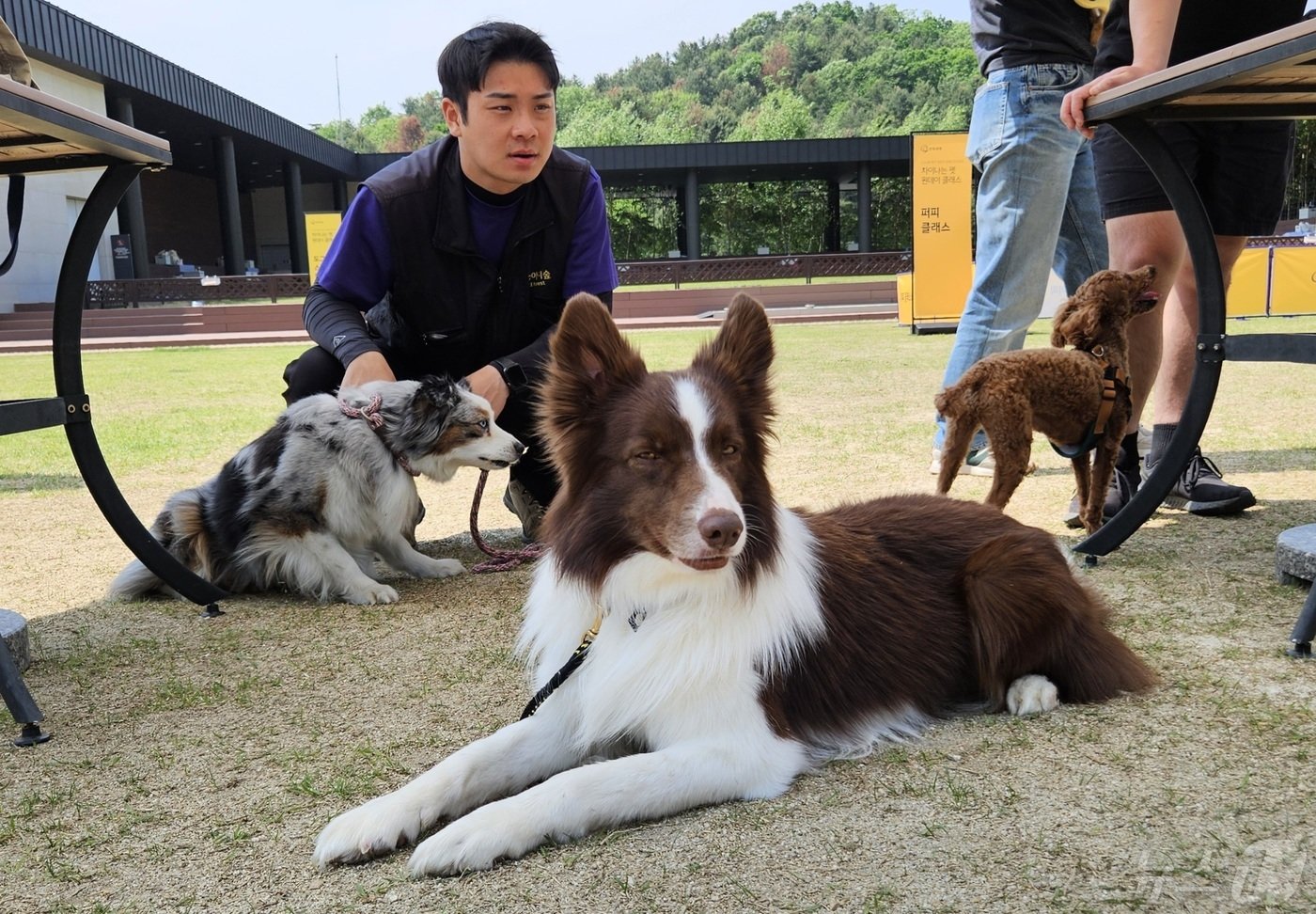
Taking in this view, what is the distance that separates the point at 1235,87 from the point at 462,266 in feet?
10.6

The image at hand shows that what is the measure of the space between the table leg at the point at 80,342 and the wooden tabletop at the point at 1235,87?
3.48 m

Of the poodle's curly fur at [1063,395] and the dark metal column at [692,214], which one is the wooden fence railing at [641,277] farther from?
the poodle's curly fur at [1063,395]

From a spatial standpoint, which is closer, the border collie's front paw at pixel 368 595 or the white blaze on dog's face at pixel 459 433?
the border collie's front paw at pixel 368 595

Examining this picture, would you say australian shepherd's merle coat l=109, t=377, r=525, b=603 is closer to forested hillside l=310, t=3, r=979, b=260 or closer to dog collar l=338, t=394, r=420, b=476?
dog collar l=338, t=394, r=420, b=476

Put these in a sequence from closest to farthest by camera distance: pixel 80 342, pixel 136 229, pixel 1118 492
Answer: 1. pixel 80 342
2. pixel 1118 492
3. pixel 136 229

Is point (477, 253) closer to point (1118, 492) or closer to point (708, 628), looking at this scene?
point (708, 628)

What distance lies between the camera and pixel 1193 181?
14.2 ft

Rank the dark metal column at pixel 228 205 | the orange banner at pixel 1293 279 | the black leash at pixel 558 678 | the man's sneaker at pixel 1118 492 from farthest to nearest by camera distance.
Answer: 1. the dark metal column at pixel 228 205
2. the orange banner at pixel 1293 279
3. the man's sneaker at pixel 1118 492
4. the black leash at pixel 558 678

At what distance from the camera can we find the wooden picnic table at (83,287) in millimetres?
3207

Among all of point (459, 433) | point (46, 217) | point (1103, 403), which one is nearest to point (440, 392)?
point (459, 433)

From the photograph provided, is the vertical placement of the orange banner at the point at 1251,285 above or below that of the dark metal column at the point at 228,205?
below

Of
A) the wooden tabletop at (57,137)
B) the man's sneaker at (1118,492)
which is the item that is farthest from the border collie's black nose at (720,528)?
the man's sneaker at (1118,492)

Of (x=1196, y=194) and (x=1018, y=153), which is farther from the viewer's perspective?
(x=1018, y=153)

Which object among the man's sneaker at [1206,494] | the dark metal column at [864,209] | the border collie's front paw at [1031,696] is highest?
the dark metal column at [864,209]
